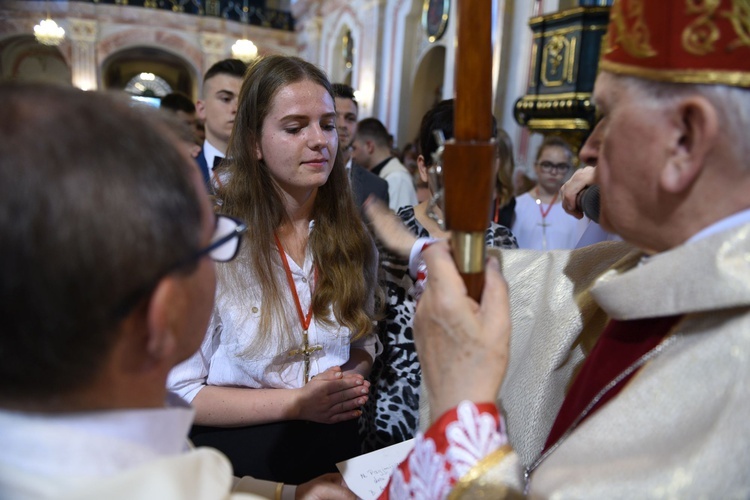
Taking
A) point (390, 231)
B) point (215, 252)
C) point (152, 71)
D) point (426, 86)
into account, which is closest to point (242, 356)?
point (390, 231)

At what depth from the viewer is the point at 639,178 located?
867 millimetres

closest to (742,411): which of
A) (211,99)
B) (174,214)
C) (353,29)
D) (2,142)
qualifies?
(174,214)

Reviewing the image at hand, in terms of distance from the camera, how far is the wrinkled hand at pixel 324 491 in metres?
1.35

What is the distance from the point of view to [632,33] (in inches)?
33.8

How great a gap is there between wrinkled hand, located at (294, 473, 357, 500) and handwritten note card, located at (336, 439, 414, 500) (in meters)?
0.04

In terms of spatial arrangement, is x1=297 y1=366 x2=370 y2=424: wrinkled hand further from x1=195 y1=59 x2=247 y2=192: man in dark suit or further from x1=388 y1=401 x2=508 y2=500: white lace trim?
x1=195 y1=59 x2=247 y2=192: man in dark suit

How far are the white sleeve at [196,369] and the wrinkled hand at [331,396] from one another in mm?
286

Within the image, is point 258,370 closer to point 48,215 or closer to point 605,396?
point 605,396

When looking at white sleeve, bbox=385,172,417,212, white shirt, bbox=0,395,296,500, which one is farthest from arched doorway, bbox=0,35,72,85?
white shirt, bbox=0,395,296,500

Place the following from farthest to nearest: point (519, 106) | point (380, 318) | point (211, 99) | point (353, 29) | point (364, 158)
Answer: point (353, 29), point (519, 106), point (364, 158), point (211, 99), point (380, 318)

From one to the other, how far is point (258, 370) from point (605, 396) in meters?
0.98

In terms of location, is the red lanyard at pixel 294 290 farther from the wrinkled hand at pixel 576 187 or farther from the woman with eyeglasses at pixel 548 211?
the woman with eyeglasses at pixel 548 211

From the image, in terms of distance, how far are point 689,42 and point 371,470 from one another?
1.11 m

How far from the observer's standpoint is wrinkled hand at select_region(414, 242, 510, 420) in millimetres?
862
